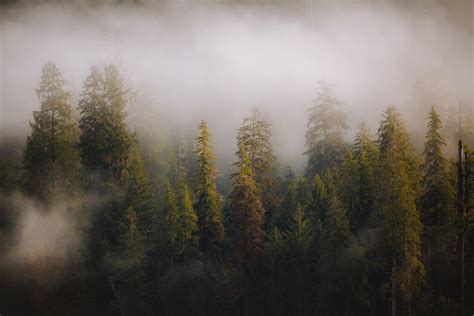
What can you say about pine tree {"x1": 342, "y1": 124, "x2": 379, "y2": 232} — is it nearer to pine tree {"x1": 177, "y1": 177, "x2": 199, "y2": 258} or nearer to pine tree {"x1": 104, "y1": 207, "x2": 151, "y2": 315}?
pine tree {"x1": 177, "y1": 177, "x2": 199, "y2": 258}

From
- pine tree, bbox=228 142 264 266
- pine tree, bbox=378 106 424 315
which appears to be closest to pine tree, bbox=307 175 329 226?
pine tree, bbox=228 142 264 266

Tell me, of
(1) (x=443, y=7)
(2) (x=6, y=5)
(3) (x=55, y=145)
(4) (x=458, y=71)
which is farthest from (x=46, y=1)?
(3) (x=55, y=145)

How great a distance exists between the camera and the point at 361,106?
274 feet

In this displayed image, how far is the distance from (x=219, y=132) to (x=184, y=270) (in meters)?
37.7

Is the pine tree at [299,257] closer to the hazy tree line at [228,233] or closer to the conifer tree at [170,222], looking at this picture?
the hazy tree line at [228,233]

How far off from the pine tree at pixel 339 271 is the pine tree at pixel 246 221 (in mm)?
5411

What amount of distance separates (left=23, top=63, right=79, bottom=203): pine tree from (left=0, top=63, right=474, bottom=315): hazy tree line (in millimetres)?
114

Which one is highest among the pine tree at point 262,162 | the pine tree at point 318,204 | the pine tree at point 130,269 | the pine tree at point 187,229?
the pine tree at point 262,162

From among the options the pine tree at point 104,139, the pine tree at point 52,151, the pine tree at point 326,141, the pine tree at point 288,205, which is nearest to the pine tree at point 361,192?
the pine tree at point 288,205

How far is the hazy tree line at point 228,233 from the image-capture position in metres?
42.4

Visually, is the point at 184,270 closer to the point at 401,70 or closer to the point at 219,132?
the point at 219,132

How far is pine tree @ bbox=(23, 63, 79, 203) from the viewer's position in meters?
47.8

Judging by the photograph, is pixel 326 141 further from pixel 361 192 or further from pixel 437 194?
pixel 437 194

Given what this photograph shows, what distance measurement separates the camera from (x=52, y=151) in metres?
49.4
